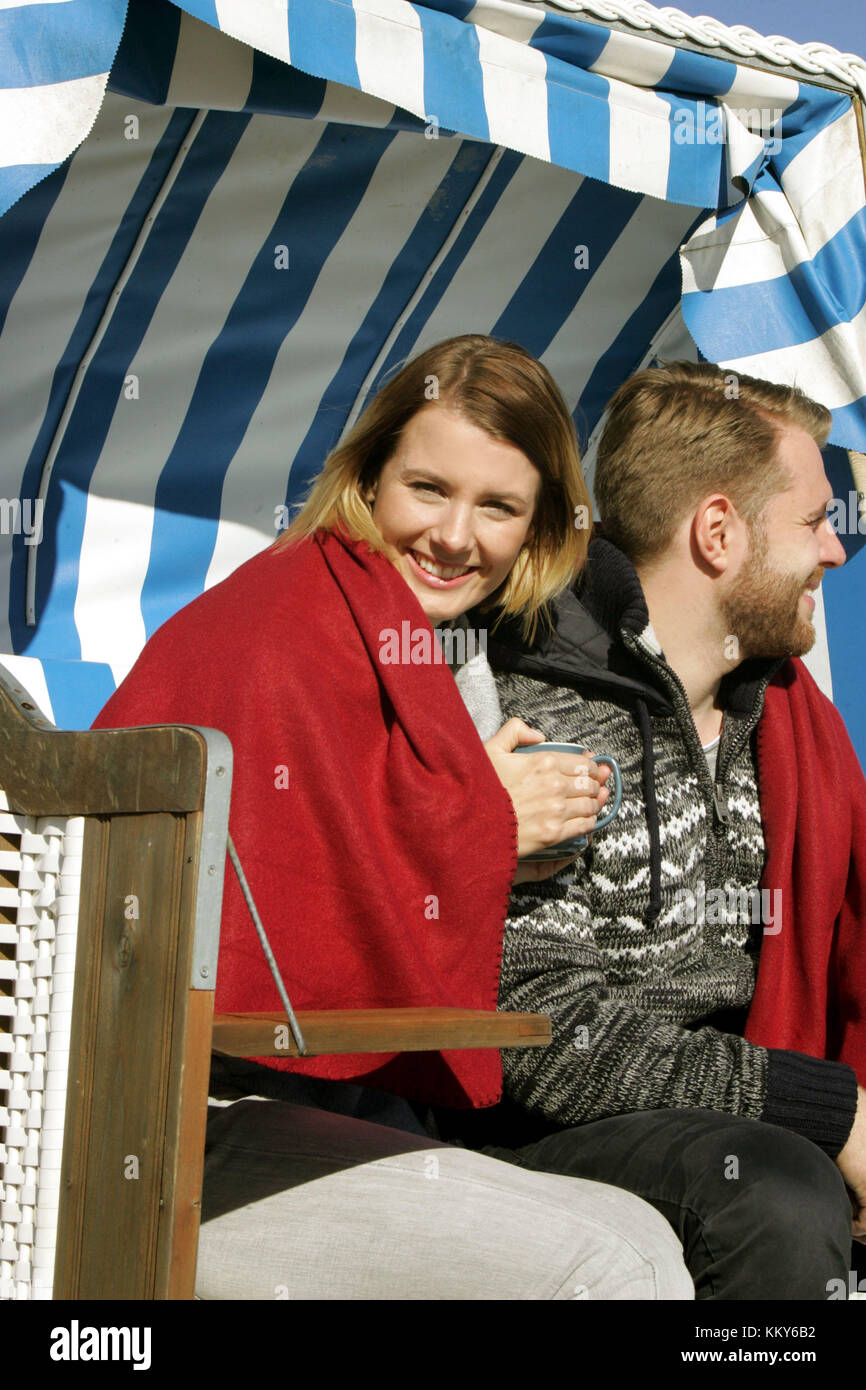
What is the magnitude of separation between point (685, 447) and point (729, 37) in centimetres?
108

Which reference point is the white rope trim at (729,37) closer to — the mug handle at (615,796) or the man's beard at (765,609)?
the man's beard at (765,609)

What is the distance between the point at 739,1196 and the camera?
1.68 metres

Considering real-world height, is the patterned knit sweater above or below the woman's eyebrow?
below

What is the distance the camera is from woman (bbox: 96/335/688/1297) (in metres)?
1.47

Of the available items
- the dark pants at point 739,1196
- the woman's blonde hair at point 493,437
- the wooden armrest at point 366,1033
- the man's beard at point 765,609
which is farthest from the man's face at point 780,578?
the wooden armrest at point 366,1033

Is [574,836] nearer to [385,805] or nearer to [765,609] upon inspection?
[385,805]

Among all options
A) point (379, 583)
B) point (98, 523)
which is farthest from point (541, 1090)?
point (98, 523)

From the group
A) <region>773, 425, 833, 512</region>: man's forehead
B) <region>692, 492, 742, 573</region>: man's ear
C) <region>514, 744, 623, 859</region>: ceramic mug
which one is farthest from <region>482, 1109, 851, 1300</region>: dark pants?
<region>773, 425, 833, 512</region>: man's forehead

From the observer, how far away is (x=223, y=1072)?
1.72 m

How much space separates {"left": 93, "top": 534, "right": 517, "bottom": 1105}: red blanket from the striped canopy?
870 mm

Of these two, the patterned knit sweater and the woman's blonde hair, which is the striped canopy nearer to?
the woman's blonde hair

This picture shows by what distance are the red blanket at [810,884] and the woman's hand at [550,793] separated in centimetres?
53

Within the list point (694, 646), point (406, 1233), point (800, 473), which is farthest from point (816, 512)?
point (406, 1233)

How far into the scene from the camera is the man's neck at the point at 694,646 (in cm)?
243
